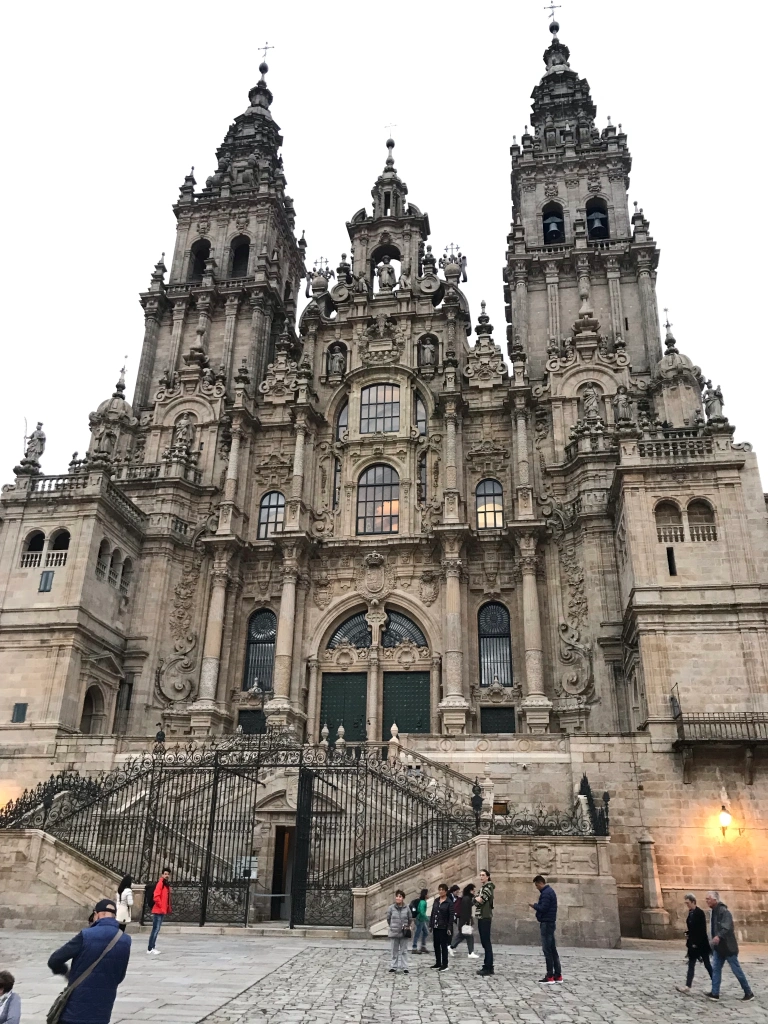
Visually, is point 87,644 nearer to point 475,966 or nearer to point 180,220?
point 475,966

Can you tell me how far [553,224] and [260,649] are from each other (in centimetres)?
2542

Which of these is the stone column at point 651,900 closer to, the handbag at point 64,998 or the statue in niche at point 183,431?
the handbag at point 64,998

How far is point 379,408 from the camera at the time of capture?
3656cm

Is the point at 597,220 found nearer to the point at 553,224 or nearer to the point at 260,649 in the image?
the point at 553,224

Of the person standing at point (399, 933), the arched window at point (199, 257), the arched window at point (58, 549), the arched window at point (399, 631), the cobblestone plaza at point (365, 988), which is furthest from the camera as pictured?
the arched window at point (199, 257)

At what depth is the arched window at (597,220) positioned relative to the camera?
132 ft

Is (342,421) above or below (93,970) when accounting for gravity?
above

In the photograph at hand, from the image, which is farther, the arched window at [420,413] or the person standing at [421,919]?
the arched window at [420,413]

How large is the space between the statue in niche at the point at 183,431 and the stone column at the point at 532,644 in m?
15.8

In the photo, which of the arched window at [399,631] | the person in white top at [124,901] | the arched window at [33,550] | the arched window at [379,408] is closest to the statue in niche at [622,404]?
the arched window at [379,408]

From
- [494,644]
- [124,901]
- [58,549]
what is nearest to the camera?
[124,901]

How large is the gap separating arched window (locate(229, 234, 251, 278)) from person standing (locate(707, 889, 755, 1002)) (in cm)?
3900

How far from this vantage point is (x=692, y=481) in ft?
86.3

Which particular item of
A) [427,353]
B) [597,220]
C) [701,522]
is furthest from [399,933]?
[597,220]
